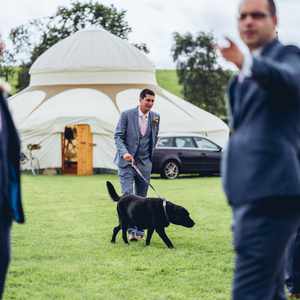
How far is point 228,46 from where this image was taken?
3609 millimetres

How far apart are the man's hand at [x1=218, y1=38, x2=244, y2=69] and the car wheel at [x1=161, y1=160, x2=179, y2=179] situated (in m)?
22.5

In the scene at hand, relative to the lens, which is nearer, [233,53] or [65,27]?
[233,53]

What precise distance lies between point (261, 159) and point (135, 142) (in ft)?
22.5

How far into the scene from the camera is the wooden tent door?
29797mm

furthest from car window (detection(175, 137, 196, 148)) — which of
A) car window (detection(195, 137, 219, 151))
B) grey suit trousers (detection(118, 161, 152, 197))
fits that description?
grey suit trousers (detection(118, 161, 152, 197))

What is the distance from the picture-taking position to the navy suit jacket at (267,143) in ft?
12.1

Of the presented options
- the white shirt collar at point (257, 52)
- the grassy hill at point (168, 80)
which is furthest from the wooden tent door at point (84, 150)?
the grassy hill at point (168, 80)

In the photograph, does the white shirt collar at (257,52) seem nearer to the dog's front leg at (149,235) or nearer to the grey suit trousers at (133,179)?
the dog's front leg at (149,235)

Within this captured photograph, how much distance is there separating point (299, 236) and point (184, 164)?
20263mm

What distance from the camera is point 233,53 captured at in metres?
3.61

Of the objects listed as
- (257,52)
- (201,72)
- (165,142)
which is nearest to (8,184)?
(257,52)

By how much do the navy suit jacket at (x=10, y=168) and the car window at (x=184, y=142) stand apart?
895 inches

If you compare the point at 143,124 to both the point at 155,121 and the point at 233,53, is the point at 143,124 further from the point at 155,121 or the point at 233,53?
the point at 233,53

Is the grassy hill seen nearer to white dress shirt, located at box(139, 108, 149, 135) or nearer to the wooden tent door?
the wooden tent door
